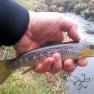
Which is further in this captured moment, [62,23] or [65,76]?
[65,76]

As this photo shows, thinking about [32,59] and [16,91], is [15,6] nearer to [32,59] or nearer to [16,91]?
[32,59]

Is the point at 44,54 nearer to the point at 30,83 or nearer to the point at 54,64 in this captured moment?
the point at 54,64

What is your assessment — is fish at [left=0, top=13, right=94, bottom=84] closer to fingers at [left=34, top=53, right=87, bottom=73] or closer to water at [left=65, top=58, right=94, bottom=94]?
fingers at [left=34, top=53, right=87, bottom=73]

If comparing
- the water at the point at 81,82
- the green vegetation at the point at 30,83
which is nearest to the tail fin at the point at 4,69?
the green vegetation at the point at 30,83

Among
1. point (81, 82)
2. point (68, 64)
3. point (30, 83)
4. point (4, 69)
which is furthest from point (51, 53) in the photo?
point (81, 82)

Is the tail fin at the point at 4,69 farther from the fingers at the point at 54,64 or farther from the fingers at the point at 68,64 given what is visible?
the fingers at the point at 68,64

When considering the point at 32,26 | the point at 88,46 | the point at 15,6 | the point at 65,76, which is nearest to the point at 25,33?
the point at 32,26
